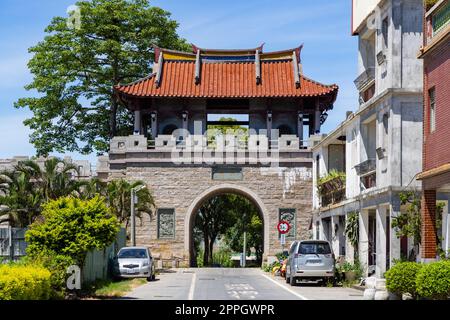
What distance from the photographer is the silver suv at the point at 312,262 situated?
98.3 feet

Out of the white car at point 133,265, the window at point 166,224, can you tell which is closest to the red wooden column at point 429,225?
the white car at point 133,265

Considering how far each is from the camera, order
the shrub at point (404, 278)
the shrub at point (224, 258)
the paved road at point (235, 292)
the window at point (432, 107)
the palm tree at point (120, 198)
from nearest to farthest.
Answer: the shrub at point (404, 278), the window at point (432, 107), the paved road at point (235, 292), the palm tree at point (120, 198), the shrub at point (224, 258)

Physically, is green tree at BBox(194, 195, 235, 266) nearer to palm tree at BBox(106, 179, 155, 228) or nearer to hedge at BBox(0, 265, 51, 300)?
palm tree at BBox(106, 179, 155, 228)

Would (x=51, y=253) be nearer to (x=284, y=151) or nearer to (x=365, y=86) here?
(x=365, y=86)

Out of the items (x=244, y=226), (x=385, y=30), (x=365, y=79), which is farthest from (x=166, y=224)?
(x=385, y=30)

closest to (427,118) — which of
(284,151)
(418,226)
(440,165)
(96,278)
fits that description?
(440,165)

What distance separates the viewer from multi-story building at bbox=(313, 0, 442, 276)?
27047 millimetres

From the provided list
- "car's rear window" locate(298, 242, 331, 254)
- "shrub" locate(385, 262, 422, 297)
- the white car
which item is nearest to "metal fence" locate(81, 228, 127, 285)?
the white car

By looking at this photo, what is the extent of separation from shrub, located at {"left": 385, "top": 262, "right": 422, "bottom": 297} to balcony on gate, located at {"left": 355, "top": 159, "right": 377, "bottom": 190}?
986 cm

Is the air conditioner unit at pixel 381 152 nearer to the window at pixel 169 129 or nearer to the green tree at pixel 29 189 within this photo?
the green tree at pixel 29 189

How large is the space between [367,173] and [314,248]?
3.39m

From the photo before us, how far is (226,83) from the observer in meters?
52.8

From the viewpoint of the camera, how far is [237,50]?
54.9 m

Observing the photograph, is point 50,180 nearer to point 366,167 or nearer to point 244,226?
point 366,167
